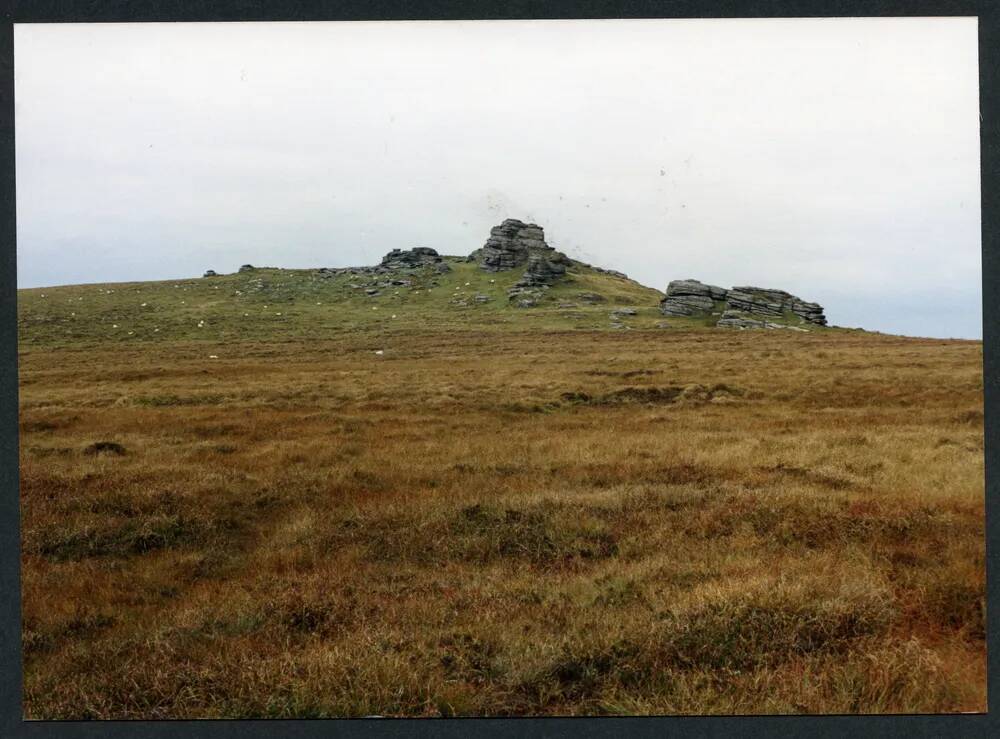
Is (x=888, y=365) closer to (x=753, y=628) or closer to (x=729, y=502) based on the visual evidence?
(x=729, y=502)

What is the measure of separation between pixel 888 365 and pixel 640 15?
83.4ft

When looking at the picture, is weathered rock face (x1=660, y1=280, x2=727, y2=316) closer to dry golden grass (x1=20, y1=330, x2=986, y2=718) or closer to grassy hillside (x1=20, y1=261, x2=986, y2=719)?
grassy hillside (x1=20, y1=261, x2=986, y2=719)

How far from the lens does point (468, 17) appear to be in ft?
18.8

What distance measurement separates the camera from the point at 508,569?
6.75 meters

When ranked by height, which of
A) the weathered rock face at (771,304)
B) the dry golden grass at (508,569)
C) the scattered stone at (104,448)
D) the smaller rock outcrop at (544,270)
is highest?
the smaller rock outcrop at (544,270)

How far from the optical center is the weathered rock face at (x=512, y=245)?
89625mm

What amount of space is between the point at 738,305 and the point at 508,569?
6444 cm

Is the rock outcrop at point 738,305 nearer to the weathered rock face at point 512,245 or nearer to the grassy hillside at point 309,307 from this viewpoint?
the grassy hillside at point 309,307

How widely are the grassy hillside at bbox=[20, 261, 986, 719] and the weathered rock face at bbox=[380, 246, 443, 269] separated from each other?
84.3 m

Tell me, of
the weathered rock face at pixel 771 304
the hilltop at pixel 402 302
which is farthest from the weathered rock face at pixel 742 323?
the weathered rock face at pixel 771 304

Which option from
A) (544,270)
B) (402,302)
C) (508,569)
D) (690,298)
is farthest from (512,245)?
(508,569)

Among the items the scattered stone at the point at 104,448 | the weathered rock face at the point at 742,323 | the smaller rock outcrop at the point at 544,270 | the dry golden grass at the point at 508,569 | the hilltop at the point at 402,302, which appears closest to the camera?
the dry golden grass at the point at 508,569

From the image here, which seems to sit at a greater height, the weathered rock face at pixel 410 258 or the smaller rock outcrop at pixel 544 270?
the weathered rock face at pixel 410 258

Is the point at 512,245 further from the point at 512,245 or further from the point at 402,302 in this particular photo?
the point at 402,302
